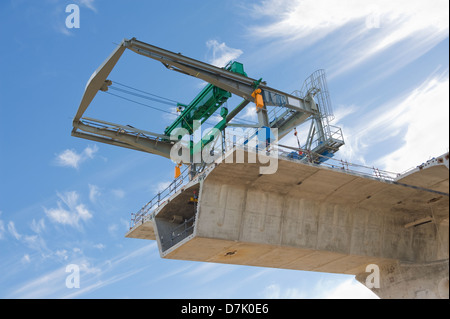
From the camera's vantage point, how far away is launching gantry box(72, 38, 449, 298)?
2405 cm

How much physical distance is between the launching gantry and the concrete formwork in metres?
0.06

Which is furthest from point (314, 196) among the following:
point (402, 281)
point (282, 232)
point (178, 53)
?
point (178, 53)

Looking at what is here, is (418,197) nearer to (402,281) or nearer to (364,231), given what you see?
(364,231)

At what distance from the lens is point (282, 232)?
25.4m

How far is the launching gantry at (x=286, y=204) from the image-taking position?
2405cm

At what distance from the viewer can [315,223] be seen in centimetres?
2650

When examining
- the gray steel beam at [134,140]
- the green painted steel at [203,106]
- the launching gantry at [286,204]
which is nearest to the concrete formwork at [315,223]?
the launching gantry at [286,204]

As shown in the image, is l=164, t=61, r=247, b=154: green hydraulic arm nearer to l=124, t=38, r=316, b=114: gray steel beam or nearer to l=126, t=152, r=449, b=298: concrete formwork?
l=124, t=38, r=316, b=114: gray steel beam

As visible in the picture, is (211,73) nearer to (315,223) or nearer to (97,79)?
(97,79)

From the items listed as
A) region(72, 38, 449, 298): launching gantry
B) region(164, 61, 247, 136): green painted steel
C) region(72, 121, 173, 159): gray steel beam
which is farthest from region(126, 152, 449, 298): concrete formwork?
region(164, 61, 247, 136): green painted steel

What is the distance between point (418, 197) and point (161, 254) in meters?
14.8

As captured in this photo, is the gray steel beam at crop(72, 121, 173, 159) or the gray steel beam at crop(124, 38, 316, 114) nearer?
the gray steel beam at crop(124, 38, 316, 114)
